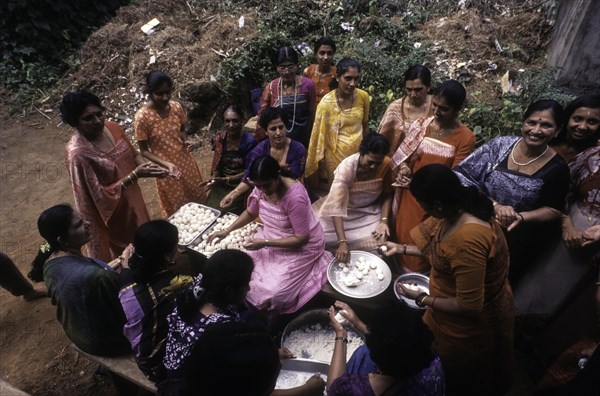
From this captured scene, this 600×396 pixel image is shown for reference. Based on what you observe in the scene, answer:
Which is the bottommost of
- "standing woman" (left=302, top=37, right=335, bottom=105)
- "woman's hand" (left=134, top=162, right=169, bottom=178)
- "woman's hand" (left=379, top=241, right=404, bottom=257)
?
"woman's hand" (left=379, top=241, right=404, bottom=257)

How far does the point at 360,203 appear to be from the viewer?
3.73 meters

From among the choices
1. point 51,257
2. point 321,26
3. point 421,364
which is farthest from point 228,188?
point 321,26

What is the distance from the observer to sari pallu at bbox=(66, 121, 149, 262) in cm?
342

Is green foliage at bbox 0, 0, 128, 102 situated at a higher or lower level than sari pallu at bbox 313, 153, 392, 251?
higher

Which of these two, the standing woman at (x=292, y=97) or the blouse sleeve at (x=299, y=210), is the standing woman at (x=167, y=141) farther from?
the blouse sleeve at (x=299, y=210)

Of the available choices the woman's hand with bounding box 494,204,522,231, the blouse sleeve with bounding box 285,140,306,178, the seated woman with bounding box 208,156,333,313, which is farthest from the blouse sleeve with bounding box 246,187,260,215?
the woman's hand with bounding box 494,204,522,231

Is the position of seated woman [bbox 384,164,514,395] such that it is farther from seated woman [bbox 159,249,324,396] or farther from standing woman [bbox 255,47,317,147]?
standing woman [bbox 255,47,317,147]

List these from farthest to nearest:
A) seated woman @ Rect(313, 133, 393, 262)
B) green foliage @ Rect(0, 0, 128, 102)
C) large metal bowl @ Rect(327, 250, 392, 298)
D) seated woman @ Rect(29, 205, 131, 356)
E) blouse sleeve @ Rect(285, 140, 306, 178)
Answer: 1. green foliage @ Rect(0, 0, 128, 102)
2. blouse sleeve @ Rect(285, 140, 306, 178)
3. seated woman @ Rect(313, 133, 393, 262)
4. large metal bowl @ Rect(327, 250, 392, 298)
5. seated woman @ Rect(29, 205, 131, 356)

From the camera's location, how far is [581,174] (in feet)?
9.06

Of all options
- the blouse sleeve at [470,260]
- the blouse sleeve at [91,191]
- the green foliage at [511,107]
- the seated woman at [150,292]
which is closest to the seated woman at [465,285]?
the blouse sleeve at [470,260]

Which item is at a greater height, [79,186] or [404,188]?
[79,186]

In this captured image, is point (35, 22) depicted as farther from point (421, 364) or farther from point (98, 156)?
point (421, 364)

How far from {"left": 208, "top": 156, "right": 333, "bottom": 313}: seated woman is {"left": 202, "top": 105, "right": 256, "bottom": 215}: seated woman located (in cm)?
104

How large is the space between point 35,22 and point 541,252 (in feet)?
36.9
